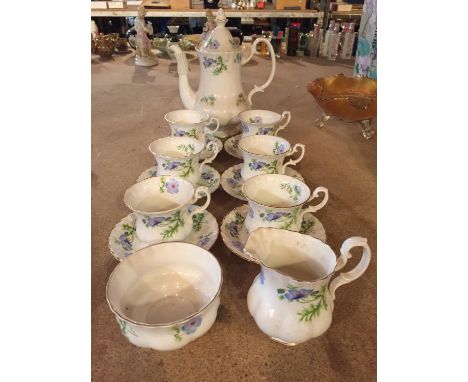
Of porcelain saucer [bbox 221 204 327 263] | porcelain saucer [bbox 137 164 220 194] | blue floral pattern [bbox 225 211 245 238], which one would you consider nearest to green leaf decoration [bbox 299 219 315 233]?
porcelain saucer [bbox 221 204 327 263]

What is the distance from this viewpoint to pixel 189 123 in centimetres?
85

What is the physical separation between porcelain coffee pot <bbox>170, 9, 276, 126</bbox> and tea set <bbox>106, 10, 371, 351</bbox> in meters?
0.09

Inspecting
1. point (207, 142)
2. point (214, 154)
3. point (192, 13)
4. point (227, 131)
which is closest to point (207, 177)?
point (214, 154)

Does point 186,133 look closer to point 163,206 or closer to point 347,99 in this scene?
point 163,206

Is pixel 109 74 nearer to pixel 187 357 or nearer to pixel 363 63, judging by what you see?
pixel 363 63

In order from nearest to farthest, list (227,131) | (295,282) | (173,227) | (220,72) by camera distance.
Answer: (295,282) < (173,227) < (220,72) < (227,131)

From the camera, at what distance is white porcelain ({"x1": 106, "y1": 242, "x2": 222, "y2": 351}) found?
415 mm

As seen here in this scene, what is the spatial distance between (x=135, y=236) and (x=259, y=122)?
443 millimetres

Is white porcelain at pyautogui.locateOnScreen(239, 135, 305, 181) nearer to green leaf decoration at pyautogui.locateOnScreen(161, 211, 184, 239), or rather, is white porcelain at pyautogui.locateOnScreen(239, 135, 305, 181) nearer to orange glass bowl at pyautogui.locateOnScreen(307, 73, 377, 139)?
green leaf decoration at pyautogui.locateOnScreen(161, 211, 184, 239)

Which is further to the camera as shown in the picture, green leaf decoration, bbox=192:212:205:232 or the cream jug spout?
the cream jug spout

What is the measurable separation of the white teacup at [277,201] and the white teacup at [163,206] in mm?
82

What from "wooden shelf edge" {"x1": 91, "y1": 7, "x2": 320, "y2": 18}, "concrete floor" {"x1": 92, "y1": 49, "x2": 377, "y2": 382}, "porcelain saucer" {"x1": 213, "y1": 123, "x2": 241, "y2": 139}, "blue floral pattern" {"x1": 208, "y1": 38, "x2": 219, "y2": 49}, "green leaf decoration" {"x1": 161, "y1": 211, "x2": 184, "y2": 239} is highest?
"wooden shelf edge" {"x1": 91, "y1": 7, "x2": 320, "y2": 18}

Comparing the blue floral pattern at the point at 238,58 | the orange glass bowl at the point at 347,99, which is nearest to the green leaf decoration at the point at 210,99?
the blue floral pattern at the point at 238,58

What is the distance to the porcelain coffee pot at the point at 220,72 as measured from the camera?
88 centimetres
